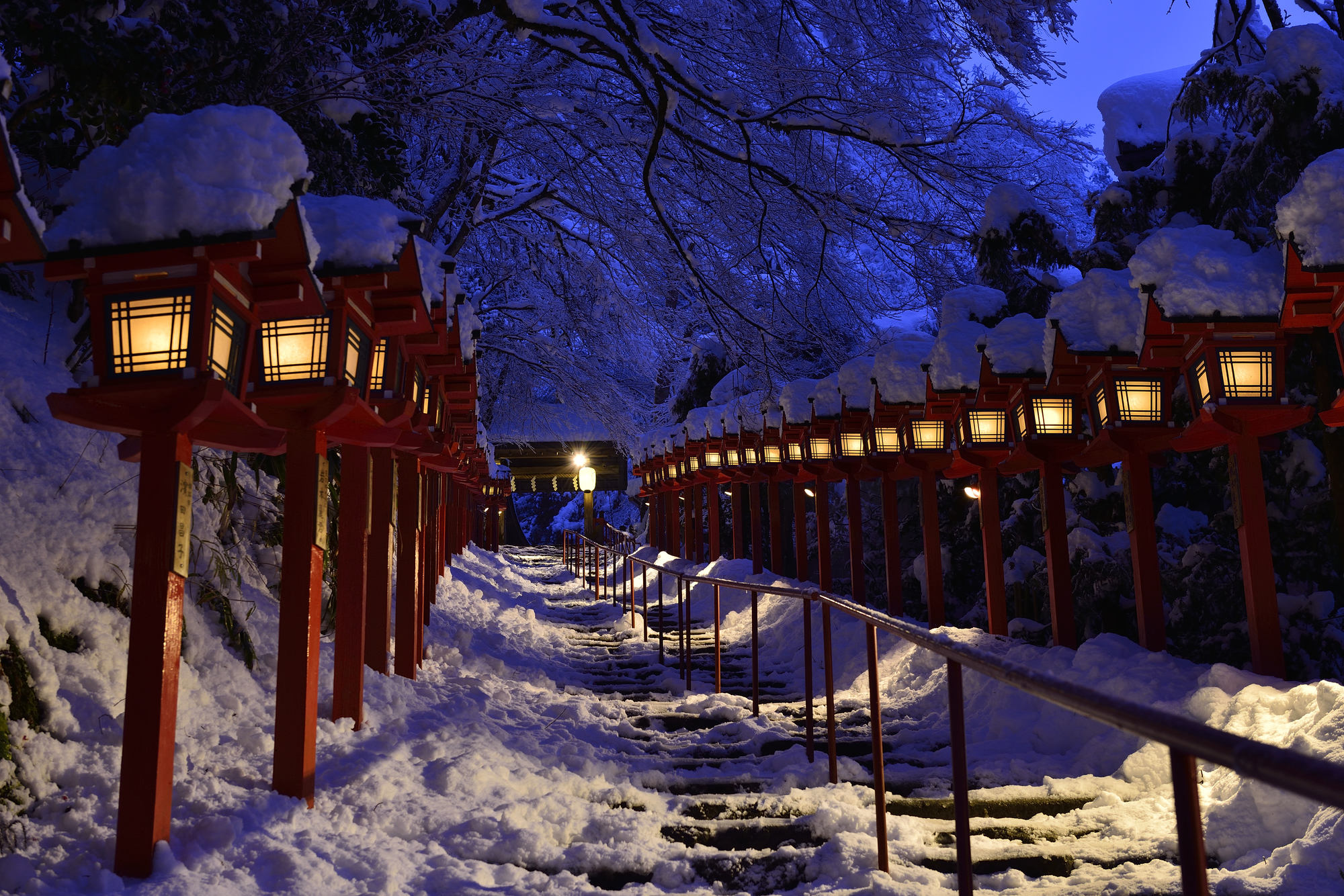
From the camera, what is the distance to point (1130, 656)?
19.4 ft

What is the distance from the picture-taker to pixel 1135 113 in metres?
16.8

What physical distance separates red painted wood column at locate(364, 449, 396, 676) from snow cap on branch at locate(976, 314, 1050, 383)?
503 cm

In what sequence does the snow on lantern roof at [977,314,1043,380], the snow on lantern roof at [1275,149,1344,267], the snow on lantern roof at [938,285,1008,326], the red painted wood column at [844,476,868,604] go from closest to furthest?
the snow on lantern roof at [1275,149,1344,267] < the snow on lantern roof at [977,314,1043,380] < the snow on lantern roof at [938,285,1008,326] < the red painted wood column at [844,476,868,604]

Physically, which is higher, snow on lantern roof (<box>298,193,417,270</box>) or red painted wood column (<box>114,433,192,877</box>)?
snow on lantern roof (<box>298,193,417,270</box>)

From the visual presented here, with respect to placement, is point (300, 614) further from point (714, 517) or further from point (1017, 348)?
point (714, 517)


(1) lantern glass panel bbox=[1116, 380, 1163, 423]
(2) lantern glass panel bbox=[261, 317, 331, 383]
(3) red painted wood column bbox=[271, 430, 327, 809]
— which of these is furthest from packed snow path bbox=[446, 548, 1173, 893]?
(1) lantern glass panel bbox=[1116, 380, 1163, 423]

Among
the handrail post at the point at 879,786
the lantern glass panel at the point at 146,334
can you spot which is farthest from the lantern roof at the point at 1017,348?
the lantern glass panel at the point at 146,334

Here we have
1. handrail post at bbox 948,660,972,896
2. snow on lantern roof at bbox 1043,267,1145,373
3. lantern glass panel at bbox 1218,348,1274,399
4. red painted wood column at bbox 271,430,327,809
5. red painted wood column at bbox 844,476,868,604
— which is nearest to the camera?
handrail post at bbox 948,660,972,896

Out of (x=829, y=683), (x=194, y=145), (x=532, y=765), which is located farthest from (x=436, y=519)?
(x=194, y=145)

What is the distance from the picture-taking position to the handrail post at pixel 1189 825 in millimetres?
1465

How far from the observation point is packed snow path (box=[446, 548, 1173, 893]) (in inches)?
142

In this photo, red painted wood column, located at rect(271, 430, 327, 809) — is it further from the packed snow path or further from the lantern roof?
the lantern roof

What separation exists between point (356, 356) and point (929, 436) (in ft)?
21.2

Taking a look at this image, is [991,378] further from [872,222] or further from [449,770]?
[449,770]
